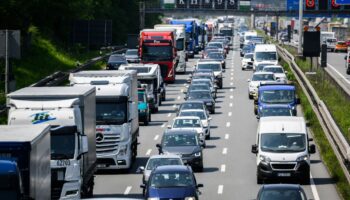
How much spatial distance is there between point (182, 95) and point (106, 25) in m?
22.1

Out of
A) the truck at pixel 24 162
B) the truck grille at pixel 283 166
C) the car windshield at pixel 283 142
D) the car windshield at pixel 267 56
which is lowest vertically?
the truck grille at pixel 283 166

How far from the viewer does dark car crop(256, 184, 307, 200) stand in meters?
26.0

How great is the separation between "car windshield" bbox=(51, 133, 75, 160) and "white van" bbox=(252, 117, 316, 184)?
9.00 m

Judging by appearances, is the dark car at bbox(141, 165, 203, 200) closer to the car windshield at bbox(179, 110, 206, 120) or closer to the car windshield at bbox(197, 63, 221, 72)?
the car windshield at bbox(179, 110, 206, 120)

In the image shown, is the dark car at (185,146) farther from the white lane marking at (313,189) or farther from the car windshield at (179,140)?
the white lane marking at (313,189)

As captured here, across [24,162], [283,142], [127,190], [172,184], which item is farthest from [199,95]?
[24,162]

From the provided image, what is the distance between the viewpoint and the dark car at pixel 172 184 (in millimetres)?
29031

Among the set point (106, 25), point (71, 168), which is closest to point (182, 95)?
point (106, 25)

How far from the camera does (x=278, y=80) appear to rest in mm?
67000

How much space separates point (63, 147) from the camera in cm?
2842

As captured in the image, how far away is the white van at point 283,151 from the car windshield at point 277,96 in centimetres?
1589

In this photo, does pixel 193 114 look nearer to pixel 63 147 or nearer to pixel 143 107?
pixel 143 107

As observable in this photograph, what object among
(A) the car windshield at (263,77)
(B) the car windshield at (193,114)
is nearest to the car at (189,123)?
(B) the car windshield at (193,114)

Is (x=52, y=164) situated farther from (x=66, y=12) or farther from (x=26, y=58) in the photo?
(x=66, y=12)
